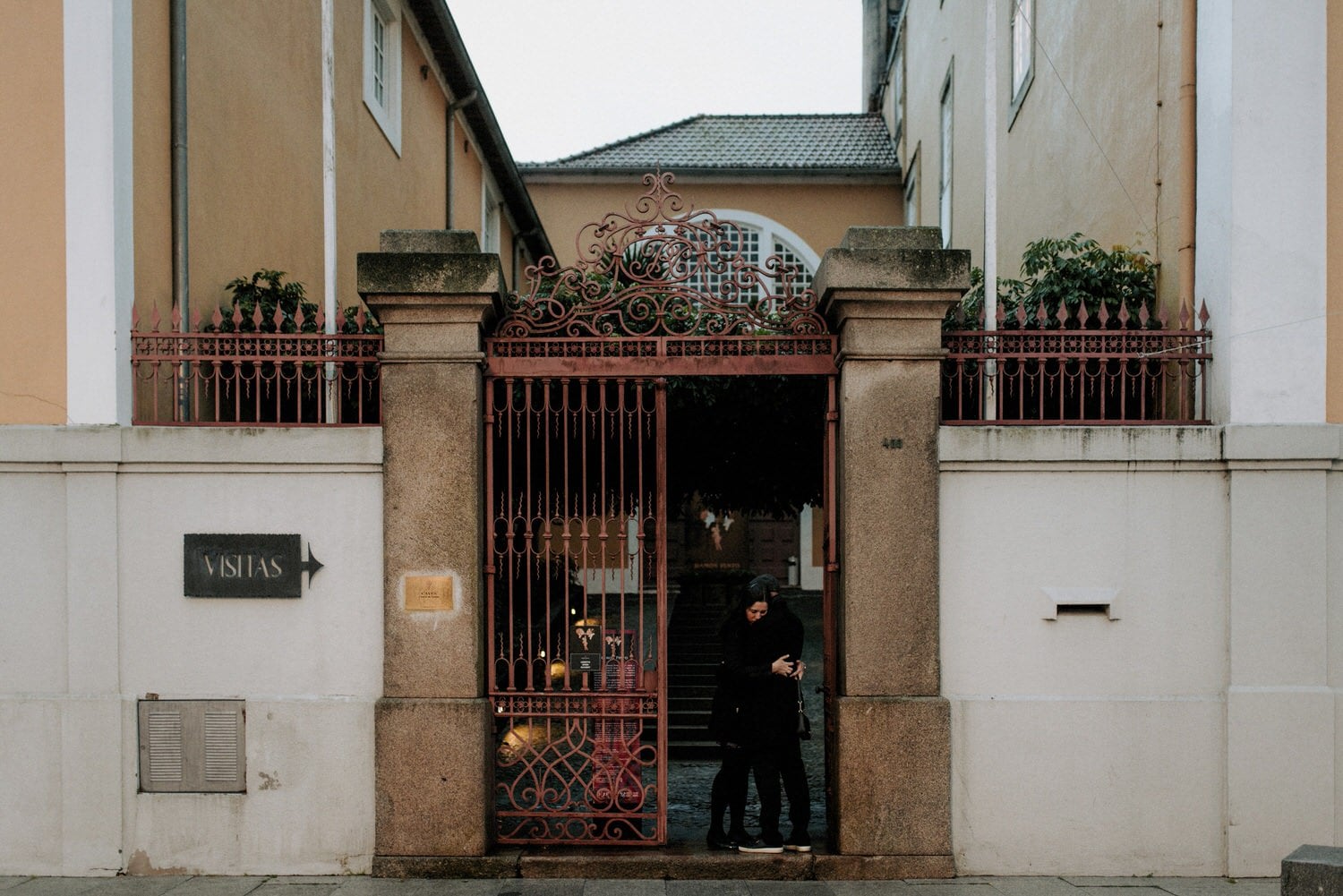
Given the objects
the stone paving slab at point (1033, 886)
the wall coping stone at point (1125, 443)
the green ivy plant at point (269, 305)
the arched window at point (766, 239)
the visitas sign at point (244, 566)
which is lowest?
the stone paving slab at point (1033, 886)

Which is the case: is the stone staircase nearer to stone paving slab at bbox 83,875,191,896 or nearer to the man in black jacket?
the man in black jacket

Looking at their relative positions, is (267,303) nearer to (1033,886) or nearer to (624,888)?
(624,888)

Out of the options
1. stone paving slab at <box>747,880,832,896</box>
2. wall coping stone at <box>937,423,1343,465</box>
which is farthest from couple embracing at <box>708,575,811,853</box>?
wall coping stone at <box>937,423,1343,465</box>

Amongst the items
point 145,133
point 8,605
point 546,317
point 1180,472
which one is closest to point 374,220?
point 145,133

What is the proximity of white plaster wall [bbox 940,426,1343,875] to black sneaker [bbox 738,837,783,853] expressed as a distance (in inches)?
42.2

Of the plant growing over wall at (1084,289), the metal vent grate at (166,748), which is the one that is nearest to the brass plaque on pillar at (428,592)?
the metal vent grate at (166,748)

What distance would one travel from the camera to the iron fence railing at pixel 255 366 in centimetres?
644

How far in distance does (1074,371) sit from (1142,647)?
1730mm

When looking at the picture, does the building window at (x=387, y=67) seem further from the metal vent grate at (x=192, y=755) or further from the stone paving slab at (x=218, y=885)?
the stone paving slab at (x=218, y=885)

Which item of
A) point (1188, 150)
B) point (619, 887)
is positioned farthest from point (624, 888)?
point (1188, 150)

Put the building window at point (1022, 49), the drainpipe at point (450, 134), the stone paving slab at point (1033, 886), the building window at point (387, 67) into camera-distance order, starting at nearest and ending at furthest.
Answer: the stone paving slab at point (1033, 886) < the building window at point (1022, 49) < the building window at point (387, 67) < the drainpipe at point (450, 134)

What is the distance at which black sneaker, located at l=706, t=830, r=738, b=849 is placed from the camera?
6.57 m

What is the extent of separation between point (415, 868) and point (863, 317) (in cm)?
415

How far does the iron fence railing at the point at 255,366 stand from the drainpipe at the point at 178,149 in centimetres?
47
